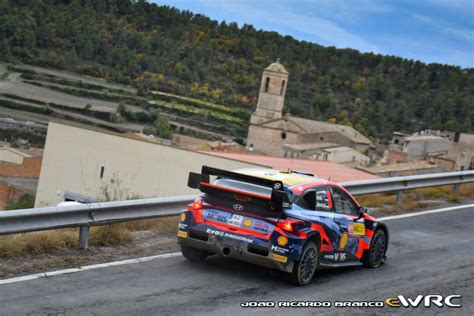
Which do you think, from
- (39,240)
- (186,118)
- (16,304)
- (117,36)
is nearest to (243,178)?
(39,240)

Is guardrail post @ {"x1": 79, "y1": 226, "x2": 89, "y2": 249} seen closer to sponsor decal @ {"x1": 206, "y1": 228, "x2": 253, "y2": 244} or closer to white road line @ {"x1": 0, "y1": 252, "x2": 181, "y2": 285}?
white road line @ {"x1": 0, "y1": 252, "x2": 181, "y2": 285}

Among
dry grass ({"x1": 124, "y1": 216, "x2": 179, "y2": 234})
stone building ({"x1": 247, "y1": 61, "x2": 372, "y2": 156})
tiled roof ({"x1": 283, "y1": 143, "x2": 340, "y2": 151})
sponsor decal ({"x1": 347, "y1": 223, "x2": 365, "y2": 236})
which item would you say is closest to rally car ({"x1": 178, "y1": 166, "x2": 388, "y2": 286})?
sponsor decal ({"x1": 347, "y1": 223, "x2": 365, "y2": 236})

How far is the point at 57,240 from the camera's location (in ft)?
33.2

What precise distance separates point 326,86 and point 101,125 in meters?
79.5

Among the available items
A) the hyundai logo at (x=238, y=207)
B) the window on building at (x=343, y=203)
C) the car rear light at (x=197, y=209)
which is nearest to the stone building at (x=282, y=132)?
the window on building at (x=343, y=203)

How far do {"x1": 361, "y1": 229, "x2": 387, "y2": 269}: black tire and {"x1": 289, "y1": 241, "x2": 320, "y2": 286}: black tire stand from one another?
4.81 feet

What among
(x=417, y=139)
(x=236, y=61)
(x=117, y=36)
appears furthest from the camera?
(x=236, y=61)

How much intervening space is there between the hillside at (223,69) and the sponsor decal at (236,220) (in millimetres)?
117051

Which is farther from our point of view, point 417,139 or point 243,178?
point 417,139

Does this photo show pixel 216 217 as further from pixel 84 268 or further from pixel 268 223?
pixel 84 268

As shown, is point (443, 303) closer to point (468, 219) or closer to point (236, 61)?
point (468, 219)

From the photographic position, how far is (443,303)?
9359 millimetres

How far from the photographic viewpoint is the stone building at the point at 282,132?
99500mm

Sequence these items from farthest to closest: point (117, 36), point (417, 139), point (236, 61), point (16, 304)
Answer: point (236, 61)
point (117, 36)
point (417, 139)
point (16, 304)
